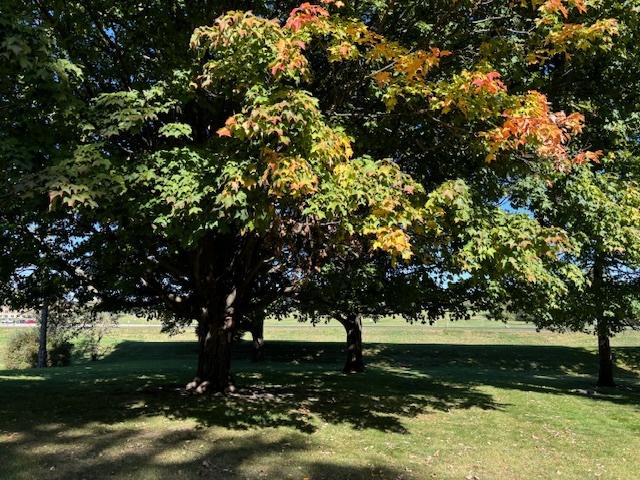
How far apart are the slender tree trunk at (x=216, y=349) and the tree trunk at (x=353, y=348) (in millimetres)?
9628

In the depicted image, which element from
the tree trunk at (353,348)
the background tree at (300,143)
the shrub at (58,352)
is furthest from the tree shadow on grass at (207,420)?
the shrub at (58,352)

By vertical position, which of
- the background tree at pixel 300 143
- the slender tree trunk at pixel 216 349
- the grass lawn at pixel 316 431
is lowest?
the grass lawn at pixel 316 431

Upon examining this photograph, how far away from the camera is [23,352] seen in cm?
2806

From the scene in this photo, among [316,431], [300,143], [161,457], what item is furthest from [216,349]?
[300,143]

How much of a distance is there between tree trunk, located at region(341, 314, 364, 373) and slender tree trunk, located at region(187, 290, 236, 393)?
379 inches

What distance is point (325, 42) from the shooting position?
8.07 m

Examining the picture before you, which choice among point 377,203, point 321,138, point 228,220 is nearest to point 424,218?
point 377,203

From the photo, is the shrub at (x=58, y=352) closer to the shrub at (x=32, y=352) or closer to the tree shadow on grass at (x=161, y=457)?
the shrub at (x=32, y=352)

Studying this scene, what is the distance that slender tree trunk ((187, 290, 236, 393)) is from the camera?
1188 centimetres

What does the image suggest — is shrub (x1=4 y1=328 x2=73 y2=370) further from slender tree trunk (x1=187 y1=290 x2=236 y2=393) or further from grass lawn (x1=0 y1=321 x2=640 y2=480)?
slender tree trunk (x1=187 y1=290 x2=236 y2=393)

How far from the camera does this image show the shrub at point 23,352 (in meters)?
28.0

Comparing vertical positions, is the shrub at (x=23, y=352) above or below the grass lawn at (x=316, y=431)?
below

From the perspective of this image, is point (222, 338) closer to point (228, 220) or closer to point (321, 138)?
point (228, 220)

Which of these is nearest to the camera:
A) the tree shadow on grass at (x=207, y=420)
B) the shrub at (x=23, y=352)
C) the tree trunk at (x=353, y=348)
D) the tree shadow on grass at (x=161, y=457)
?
the tree shadow on grass at (x=161, y=457)
